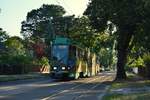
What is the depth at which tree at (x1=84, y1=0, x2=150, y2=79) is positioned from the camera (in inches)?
1666

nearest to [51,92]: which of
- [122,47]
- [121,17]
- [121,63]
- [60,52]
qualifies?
[121,17]

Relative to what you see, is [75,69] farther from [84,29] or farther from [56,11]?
[56,11]

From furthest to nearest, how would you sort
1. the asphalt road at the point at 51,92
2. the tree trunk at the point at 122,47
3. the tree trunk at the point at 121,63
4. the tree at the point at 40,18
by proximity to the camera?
the tree at the point at 40,18 → the tree trunk at the point at 121,63 → the tree trunk at the point at 122,47 → the asphalt road at the point at 51,92

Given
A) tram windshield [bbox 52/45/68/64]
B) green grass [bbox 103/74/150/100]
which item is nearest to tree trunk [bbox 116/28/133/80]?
tram windshield [bbox 52/45/68/64]

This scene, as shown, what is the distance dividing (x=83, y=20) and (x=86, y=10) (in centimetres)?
4584

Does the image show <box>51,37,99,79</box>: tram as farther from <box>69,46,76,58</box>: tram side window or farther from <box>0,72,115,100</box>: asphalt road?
<box>0,72,115,100</box>: asphalt road

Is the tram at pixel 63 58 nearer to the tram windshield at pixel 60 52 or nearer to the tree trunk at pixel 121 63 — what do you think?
the tram windshield at pixel 60 52

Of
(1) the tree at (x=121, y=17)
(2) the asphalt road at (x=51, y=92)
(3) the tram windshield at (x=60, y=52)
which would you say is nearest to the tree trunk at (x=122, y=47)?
(1) the tree at (x=121, y=17)

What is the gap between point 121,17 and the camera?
46906 mm

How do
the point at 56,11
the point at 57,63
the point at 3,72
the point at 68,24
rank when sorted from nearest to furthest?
the point at 57,63, the point at 3,72, the point at 68,24, the point at 56,11

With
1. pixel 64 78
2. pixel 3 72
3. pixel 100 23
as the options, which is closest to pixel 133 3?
pixel 100 23

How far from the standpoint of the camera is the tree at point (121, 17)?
→ 42306 millimetres

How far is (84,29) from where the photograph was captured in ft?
326

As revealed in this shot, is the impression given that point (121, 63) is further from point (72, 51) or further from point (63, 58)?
point (63, 58)
